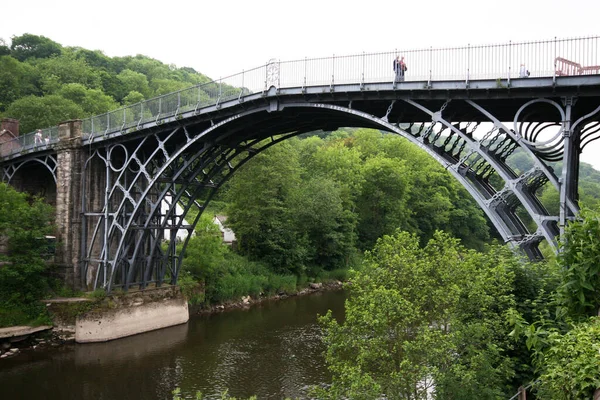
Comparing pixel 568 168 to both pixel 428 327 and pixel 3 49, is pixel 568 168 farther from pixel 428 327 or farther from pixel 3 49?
pixel 3 49

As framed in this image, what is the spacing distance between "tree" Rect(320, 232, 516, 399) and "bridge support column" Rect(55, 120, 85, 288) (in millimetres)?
18338

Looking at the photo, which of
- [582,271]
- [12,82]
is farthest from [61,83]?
[582,271]

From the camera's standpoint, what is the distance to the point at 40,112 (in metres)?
41.2

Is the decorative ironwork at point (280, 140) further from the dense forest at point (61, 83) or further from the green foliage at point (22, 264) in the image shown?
the dense forest at point (61, 83)

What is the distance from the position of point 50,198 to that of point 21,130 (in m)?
10.1

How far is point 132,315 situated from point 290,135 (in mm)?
11574

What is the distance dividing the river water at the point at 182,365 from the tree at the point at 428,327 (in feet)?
22.9

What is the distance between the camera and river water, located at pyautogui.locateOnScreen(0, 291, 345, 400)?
17953 millimetres

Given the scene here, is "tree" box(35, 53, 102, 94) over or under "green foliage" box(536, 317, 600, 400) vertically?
over

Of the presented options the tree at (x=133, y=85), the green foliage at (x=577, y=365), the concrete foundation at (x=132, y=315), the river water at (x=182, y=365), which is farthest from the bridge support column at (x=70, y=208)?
the tree at (x=133, y=85)

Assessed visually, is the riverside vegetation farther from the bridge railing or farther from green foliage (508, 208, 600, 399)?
the bridge railing

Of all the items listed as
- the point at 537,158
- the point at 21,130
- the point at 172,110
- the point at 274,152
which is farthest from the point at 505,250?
the point at 21,130

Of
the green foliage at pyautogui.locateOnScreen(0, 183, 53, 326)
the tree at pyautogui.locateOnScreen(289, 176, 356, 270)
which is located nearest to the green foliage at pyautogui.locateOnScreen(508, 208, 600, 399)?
the green foliage at pyautogui.locateOnScreen(0, 183, 53, 326)

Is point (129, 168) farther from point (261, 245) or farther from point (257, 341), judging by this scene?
point (261, 245)
